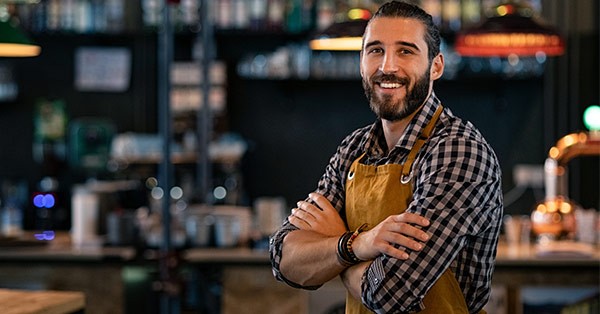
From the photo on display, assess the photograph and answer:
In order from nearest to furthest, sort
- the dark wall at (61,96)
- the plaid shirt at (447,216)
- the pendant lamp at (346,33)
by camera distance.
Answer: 1. the plaid shirt at (447,216)
2. the pendant lamp at (346,33)
3. the dark wall at (61,96)

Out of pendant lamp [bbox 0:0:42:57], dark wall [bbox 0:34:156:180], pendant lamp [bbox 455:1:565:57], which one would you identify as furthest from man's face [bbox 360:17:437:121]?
dark wall [bbox 0:34:156:180]

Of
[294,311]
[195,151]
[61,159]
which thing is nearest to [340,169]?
[294,311]

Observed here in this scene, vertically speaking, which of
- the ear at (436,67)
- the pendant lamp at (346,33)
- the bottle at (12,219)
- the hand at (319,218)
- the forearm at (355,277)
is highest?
the pendant lamp at (346,33)

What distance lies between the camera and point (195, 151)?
8.62m

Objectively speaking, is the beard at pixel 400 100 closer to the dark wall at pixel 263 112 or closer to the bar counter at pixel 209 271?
the bar counter at pixel 209 271

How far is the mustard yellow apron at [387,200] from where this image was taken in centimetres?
270

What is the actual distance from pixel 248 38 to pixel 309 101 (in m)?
0.71

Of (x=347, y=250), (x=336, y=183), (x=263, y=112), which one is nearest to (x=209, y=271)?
(x=336, y=183)

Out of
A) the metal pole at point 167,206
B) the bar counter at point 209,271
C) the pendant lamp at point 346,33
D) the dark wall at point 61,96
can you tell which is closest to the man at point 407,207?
the metal pole at point 167,206

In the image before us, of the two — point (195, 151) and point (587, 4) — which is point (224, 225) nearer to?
point (195, 151)

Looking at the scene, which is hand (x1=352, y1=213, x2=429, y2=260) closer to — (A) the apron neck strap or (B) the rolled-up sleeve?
(A) the apron neck strap

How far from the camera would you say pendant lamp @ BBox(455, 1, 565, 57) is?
5.84m

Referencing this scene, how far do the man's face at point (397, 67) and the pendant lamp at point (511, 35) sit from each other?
3195mm

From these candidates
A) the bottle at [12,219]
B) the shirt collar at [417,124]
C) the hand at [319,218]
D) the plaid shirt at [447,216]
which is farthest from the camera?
the bottle at [12,219]
